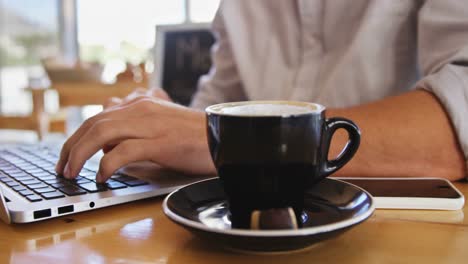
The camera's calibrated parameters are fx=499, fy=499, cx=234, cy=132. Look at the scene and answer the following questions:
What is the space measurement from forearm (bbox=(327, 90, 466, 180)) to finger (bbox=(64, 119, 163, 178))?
199 mm

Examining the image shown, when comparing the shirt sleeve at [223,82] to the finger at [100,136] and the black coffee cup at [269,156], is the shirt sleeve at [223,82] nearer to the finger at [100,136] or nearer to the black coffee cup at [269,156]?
the finger at [100,136]

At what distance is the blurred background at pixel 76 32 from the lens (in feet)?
12.2

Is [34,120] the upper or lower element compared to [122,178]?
lower

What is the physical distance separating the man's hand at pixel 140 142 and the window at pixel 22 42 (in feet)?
13.0

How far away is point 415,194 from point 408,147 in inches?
4.5

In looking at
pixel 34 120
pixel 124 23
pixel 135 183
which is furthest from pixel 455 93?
pixel 124 23

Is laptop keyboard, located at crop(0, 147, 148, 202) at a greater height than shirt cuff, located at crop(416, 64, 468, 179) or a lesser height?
lesser

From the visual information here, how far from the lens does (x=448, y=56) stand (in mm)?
597

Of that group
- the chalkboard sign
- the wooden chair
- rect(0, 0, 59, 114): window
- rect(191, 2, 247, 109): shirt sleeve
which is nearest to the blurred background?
rect(0, 0, 59, 114): window

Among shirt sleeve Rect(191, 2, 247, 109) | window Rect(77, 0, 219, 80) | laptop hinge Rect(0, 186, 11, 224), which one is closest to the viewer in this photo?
laptop hinge Rect(0, 186, 11, 224)

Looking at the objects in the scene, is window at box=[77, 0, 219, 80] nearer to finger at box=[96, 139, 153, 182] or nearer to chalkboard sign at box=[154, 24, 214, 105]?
chalkboard sign at box=[154, 24, 214, 105]

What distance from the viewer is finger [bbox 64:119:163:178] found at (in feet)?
1.56

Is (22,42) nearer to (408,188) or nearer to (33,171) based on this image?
(33,171)

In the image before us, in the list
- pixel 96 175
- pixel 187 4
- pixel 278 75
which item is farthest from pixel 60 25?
pixel 96 175
